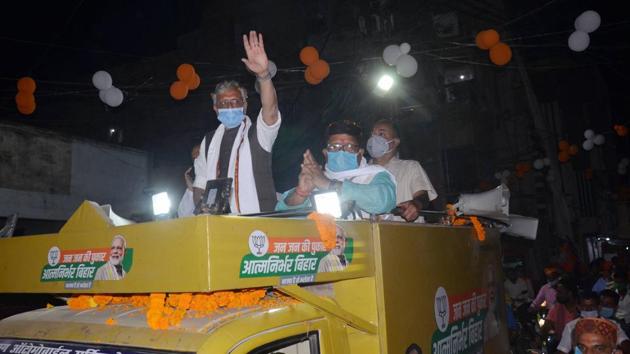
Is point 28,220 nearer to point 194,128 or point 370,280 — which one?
point 194,128

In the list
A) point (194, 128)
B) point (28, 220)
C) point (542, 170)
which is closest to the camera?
point (28, 220)

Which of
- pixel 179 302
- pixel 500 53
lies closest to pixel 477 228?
pixel 179 302

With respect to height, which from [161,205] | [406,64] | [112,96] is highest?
[406,64]

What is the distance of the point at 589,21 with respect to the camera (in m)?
9.73

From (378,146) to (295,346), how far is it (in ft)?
9.28

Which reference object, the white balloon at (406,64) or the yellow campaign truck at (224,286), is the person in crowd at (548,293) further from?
the yellow campaign truck at (224,286)

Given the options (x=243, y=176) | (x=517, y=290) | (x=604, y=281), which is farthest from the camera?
(x=517, y=290)

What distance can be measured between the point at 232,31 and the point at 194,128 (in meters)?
4.36

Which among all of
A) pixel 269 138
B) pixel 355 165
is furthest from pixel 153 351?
pixel 355 165

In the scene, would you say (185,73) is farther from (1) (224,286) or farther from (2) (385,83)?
(1) (224,286)

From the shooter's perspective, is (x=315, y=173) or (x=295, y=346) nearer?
(x=295, y=346)

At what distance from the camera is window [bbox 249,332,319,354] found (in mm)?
2158

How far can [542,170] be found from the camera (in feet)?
74.4

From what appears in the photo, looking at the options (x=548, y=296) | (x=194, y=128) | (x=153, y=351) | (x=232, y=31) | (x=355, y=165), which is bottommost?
(x=548, y=296)
